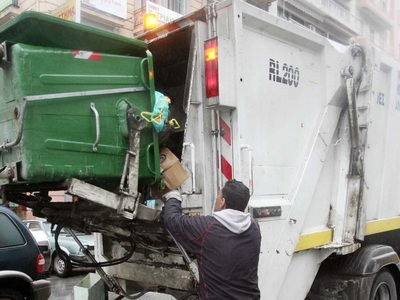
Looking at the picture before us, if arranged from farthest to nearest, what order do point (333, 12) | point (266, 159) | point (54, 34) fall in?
point (333, 12) < point (266, 159) < point (54, 34)

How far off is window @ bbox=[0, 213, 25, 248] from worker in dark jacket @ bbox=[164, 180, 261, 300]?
128 inches

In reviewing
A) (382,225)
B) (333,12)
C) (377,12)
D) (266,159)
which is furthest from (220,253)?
(377,12)

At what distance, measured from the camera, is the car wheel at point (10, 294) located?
15.7ft

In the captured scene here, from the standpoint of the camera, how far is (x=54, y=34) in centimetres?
238

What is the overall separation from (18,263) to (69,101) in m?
3.33

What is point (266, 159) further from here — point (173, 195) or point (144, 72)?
point (144, 72)

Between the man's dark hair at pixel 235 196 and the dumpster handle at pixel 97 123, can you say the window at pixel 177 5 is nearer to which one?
the dumpster handle at pixel 97 123

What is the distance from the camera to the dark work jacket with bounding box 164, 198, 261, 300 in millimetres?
2445

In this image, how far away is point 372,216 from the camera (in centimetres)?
425

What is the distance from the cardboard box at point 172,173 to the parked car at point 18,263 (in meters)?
2.97

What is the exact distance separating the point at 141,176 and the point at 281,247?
1136mm

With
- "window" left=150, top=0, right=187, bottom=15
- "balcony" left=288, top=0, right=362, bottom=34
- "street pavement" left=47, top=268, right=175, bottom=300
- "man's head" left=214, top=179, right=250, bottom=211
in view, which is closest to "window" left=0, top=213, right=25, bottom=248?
"street pavement" left=47, top=268, right=175, bottom=300

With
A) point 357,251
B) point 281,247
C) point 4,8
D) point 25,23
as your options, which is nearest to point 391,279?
point 357,251

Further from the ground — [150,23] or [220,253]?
[150,23]
